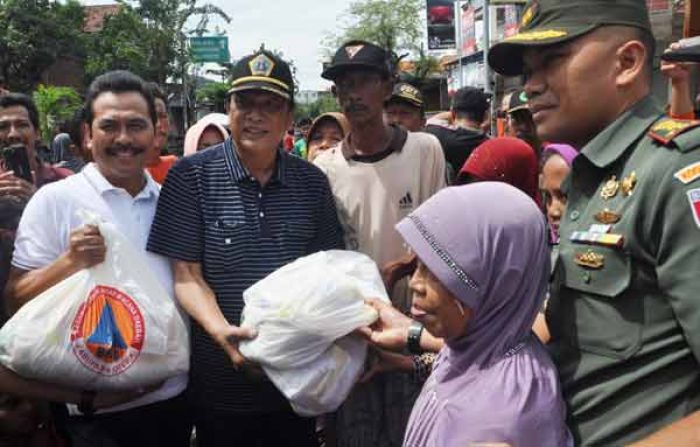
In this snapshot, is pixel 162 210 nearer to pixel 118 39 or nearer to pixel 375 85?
pixel 375 85

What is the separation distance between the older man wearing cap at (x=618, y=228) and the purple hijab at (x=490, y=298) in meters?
0.06

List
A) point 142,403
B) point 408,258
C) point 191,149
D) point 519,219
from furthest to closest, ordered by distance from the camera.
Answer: point 191,149, point 408,258, point 142,403, point 519,219

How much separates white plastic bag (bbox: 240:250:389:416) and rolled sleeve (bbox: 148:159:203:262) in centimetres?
33

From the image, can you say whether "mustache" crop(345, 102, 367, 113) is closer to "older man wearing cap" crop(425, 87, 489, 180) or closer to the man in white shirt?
the man in white shirt

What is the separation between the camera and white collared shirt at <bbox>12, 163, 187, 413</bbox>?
229 centimetres

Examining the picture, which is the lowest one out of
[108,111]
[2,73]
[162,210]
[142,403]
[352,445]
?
[352,445]

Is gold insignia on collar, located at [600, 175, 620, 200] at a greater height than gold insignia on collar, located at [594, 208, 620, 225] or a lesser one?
greater

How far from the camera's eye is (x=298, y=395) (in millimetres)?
2125

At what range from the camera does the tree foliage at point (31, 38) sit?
1281 inches

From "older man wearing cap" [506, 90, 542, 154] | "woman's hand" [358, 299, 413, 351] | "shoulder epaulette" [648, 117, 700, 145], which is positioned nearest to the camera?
"shoulder epaulette" [648, 117, 700, 145]

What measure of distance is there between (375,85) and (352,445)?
1570 millimetres

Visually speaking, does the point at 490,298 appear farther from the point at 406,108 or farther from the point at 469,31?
the point at 469,31

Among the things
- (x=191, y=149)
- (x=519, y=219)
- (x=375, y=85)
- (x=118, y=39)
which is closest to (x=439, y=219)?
(x=519, y=219)

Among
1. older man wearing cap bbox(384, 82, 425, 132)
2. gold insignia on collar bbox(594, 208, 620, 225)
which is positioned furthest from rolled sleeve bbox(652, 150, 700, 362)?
older man wearing cap bbox(384, 82, 425, 132)
